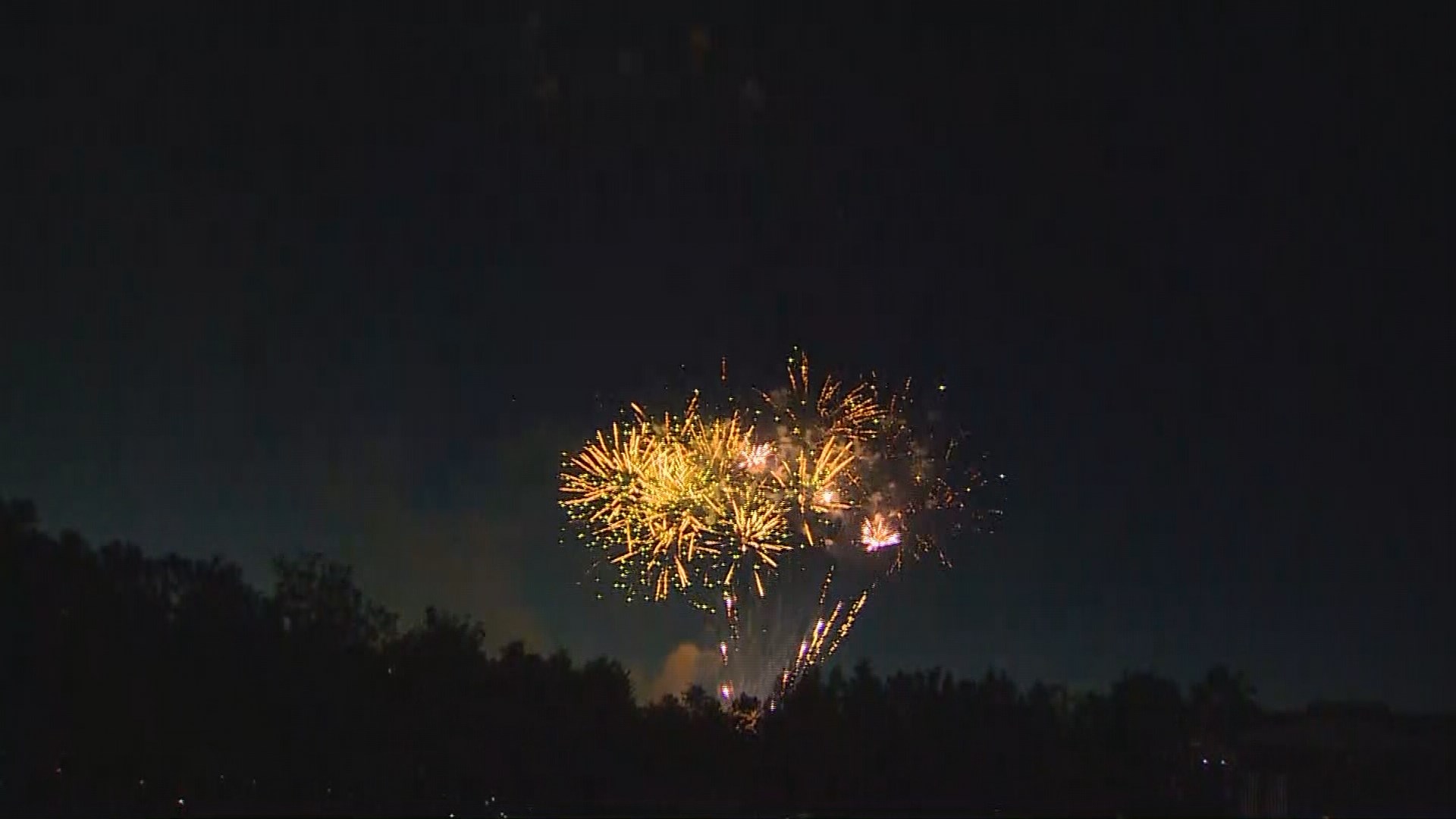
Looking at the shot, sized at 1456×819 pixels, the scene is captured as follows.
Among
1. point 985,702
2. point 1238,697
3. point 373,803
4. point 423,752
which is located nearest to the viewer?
point 373,803

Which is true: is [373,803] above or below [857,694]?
below

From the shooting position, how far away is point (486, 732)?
135 feet

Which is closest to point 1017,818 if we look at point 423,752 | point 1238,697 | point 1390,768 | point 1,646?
point 1390,768

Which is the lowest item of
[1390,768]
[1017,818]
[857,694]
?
[1017,818]

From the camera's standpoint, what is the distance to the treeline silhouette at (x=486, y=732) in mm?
34312

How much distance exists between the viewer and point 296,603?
133ft

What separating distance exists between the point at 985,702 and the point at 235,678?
22.2 meters

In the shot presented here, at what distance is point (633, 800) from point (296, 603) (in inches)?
399

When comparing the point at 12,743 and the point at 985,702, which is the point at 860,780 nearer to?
the point at 985,702

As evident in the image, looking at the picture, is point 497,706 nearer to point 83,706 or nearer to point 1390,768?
point 83,706

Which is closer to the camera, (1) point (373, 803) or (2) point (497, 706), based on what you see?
(1) point (373, 803)

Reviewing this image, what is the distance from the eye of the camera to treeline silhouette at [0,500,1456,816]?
34312 millimetres

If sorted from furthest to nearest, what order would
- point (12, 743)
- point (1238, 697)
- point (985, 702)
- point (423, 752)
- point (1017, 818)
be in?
point (1238, 697) < point (985, 702) < point (423, 752) < point (12, 743) < point (1017, 818)

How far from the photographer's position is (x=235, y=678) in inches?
1452
